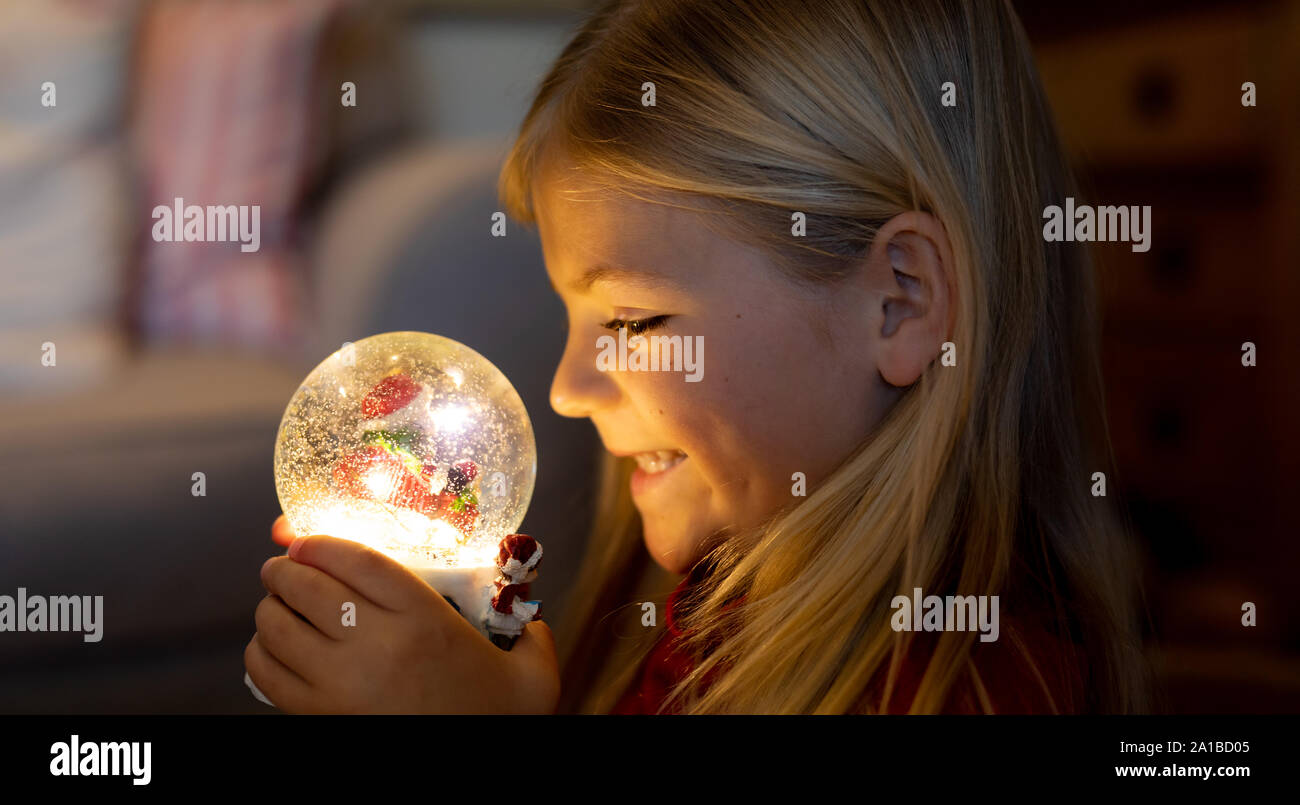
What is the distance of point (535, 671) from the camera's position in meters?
0.86

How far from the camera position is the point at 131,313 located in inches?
64.3

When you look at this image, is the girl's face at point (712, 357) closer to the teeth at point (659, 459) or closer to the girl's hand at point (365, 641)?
the teeth at point (659, 459)

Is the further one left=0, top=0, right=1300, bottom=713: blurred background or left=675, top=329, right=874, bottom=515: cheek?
left=0, top=0, right=1300, bottom=713: blurred background

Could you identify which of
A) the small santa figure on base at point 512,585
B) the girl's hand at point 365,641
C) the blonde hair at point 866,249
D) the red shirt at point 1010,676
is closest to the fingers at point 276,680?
the girl's hand at point 365,641

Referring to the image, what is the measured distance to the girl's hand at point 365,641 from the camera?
791 millimetres

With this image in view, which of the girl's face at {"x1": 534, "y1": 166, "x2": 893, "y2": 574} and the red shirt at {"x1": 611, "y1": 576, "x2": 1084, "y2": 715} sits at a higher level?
the girl's face at {"x1": 534, "y1": 166, "x2": 893, "y2": 574}

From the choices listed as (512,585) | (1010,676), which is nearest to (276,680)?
(512,585)

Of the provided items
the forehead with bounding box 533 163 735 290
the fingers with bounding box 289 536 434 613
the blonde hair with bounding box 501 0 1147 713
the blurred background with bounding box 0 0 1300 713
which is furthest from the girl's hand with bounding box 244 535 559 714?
the blurred background with bounding box 0 0 1300 713

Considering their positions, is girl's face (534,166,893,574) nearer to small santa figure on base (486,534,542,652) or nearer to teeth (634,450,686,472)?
teeth (634,450,686,472)

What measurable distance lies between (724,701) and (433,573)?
255mm

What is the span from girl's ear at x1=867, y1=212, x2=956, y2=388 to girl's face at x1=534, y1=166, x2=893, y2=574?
0.02 meters

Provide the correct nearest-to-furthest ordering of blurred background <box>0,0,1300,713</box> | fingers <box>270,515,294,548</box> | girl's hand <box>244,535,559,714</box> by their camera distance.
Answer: girl's hand <box>244,535,559,714</box> < fingers <box>270,515,294,548</box> < blurred background <box>0,0,1300,713</box>

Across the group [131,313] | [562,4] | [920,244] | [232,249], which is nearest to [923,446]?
[920,244]

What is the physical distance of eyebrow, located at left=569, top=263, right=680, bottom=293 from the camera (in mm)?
912
